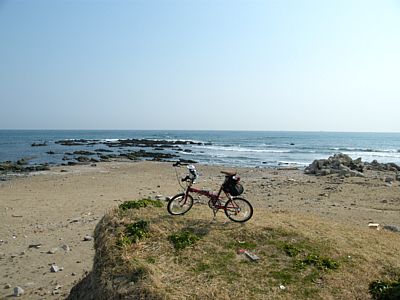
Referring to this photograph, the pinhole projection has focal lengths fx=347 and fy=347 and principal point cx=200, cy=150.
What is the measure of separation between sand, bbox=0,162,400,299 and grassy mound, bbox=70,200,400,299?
111 cm

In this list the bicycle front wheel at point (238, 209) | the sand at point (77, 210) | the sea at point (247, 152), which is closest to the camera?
the bicycle front wheel at point (238, 209)

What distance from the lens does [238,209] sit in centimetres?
727

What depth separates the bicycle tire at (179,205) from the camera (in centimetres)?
728

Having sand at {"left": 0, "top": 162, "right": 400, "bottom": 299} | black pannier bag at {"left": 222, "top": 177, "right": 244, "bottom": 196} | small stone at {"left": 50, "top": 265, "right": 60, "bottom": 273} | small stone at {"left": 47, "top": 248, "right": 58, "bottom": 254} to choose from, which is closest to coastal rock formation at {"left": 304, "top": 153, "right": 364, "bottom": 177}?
Answer: sand at {"left": 0, "top": 162, "right": 400, "bottom": 299}

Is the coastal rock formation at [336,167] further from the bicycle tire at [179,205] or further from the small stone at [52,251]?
the small stone at [52,251]

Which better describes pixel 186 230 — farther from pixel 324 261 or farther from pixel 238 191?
pixel 324 261

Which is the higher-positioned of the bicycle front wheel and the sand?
the bicycle front wheel

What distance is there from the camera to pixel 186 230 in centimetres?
625

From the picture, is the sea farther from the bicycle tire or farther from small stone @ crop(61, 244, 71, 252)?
the bicycle tire

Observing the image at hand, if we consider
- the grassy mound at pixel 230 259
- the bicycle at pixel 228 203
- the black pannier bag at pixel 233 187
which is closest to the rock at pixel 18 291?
the grassy mound at pixel 230 259

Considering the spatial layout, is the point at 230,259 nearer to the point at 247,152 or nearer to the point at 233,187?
the point at 233,187

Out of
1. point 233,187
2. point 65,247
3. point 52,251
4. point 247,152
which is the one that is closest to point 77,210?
point 65,247

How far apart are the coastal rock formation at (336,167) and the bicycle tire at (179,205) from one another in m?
20.7

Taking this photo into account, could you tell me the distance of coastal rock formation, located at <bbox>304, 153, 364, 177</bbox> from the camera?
1033 inches
